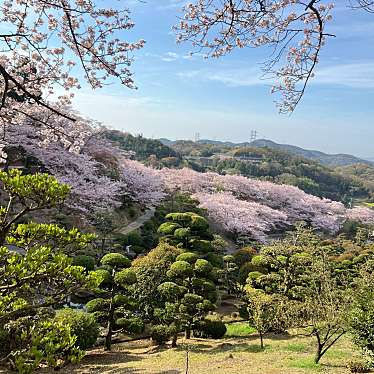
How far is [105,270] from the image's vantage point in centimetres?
1030

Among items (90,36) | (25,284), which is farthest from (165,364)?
(90,36)

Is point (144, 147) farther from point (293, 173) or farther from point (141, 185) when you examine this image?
point (141, 185)

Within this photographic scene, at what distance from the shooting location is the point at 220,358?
937cm

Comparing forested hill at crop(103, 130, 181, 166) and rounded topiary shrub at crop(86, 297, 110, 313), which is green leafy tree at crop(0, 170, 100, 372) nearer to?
rounded topiary shrub at crop(86, 297, 110, 313)

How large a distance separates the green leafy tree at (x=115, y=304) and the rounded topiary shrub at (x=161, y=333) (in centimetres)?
46

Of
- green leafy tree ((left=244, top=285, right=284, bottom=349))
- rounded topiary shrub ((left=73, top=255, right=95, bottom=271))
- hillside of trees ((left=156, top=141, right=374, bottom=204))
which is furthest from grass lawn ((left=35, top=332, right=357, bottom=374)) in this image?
hillside of trees ((left=156, top=141, right=374, bottom=204))

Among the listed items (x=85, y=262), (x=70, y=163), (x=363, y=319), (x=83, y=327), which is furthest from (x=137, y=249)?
(x=363, y=319)

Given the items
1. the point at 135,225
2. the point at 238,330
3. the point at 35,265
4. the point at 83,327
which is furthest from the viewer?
the point at 135,225

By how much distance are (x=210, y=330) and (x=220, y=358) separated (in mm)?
2076

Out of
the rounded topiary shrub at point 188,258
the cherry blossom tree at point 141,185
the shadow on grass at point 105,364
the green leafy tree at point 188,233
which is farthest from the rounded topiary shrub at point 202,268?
the cherry blossom tree at point 141,185

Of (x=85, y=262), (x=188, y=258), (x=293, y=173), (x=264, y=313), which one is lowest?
(x=264, y=313)

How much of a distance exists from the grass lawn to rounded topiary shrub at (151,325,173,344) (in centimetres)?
29

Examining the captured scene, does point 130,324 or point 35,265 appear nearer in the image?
point 35,265

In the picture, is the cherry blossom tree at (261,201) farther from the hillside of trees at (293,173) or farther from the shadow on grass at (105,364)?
the hillside of trees at (293,173)
